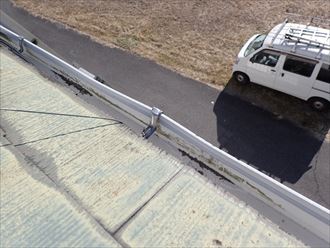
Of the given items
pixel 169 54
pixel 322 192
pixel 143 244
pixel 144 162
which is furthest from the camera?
pixel 169 54

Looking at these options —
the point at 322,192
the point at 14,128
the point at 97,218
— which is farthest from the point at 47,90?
the point at 322,192

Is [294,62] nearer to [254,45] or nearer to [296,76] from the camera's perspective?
[296,76]

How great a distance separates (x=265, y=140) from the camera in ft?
36.8

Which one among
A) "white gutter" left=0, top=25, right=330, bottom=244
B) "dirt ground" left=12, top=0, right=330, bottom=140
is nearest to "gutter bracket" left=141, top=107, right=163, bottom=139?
"white gutter" left=0, top=25, right=330, bottom=244

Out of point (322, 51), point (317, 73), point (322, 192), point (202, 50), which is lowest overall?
point (322, 192)

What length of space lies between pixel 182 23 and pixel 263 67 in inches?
260

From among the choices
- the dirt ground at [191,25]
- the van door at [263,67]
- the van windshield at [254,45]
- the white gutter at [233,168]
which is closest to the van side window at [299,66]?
the van door at [263,67]

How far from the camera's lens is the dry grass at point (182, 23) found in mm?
15000

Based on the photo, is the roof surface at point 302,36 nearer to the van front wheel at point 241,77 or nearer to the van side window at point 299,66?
the van side window at point 299,66

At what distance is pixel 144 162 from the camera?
5473 millimetres

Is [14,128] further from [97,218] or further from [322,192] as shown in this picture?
[322,192]

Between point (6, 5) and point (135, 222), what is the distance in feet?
61.8

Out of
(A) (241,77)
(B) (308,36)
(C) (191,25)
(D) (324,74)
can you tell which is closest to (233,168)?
(D) (324,74)

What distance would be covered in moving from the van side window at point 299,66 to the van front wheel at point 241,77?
1.69 metres
